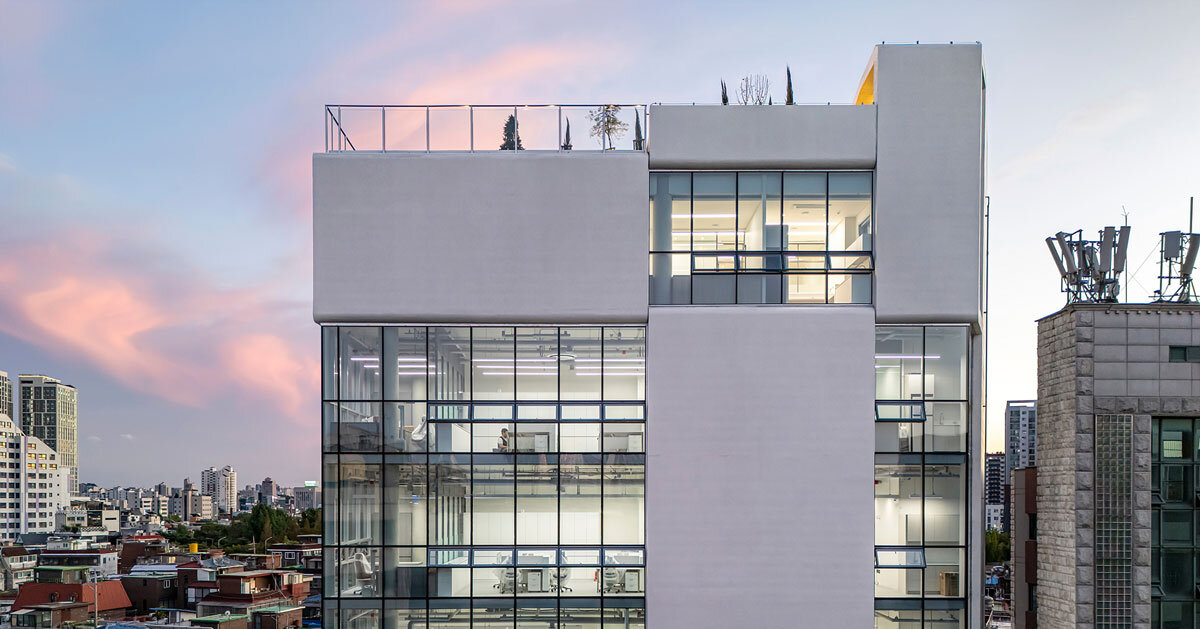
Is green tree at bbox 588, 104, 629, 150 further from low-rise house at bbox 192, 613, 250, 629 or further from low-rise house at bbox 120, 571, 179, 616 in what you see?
low-rise house at bbox 120, 571, 179, 616

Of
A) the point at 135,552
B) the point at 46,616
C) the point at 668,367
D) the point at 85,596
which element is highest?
the point at 668,367

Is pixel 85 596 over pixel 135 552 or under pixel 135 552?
over

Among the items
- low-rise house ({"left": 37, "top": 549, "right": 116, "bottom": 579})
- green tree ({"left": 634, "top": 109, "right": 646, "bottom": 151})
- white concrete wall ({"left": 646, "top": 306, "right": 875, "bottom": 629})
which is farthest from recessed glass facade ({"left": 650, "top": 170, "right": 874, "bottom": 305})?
low-rise house ({"left": 37, "top": 549, "right": 116, "bottom": 579})

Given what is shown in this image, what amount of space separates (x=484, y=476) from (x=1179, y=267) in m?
17.9

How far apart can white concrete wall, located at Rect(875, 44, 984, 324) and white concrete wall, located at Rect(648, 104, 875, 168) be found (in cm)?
57

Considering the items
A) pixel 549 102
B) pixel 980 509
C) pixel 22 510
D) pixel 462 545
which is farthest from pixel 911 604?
pixel 22 510

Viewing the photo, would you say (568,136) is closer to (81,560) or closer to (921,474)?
(921,474)

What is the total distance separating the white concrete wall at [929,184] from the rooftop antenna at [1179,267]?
6.31 metres

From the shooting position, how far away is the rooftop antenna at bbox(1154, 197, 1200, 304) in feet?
64.1

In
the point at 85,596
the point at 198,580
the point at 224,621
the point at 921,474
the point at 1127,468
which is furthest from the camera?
the point at 198,580

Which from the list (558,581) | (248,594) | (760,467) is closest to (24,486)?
(248,594)

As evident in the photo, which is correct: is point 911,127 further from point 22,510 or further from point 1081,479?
point 22,510

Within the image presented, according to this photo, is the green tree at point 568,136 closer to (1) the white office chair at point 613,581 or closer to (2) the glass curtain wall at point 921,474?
(2) the glass curtain wall at point 921,474

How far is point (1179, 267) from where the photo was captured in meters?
19.6
